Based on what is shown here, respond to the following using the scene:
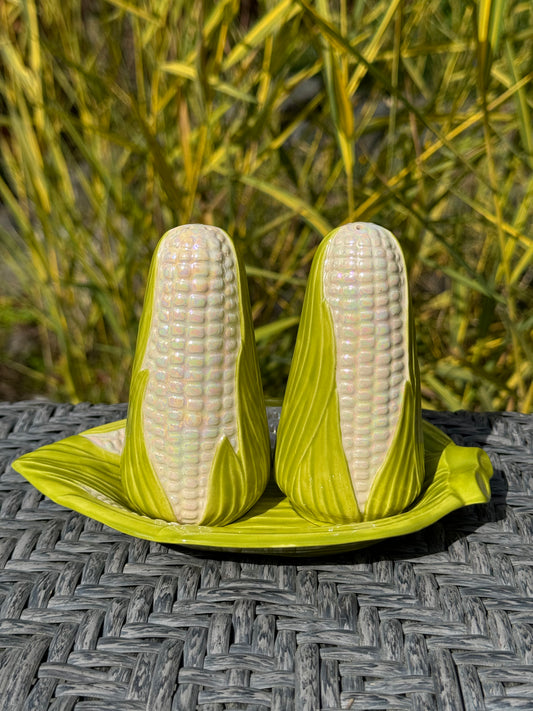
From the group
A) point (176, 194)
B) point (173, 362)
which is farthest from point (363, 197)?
point (173, 362)

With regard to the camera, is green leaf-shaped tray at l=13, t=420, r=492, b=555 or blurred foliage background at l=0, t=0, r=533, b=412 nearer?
green leaf-shaped tray at l=13, t=420, r=492, b=555

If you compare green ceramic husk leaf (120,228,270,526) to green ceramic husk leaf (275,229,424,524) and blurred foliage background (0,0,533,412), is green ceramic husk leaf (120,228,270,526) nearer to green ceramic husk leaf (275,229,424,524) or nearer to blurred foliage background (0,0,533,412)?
green ceramic husk leaf (275,229,424,524)

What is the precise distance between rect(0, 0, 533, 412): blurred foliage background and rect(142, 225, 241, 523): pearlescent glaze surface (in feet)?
0.80

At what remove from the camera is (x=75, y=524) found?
1.58ft

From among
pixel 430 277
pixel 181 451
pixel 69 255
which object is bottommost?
pixel 430 277

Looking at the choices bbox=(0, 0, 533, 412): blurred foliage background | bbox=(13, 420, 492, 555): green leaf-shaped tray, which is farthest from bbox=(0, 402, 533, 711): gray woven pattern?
bbox=(0, 0, 533, 412): blurred foliage background

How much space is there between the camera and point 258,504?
474 mm

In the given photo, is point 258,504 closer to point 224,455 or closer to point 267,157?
point 224,455

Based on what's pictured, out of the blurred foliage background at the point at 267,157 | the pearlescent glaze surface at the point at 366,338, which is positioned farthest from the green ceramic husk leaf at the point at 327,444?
the blurred foliage background at the point at 267,157

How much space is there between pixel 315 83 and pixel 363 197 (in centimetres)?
102

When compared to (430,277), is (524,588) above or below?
above

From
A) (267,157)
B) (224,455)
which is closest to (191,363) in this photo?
(224,455)

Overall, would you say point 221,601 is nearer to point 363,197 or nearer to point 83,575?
point 83,575

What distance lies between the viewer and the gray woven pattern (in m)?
0.34
